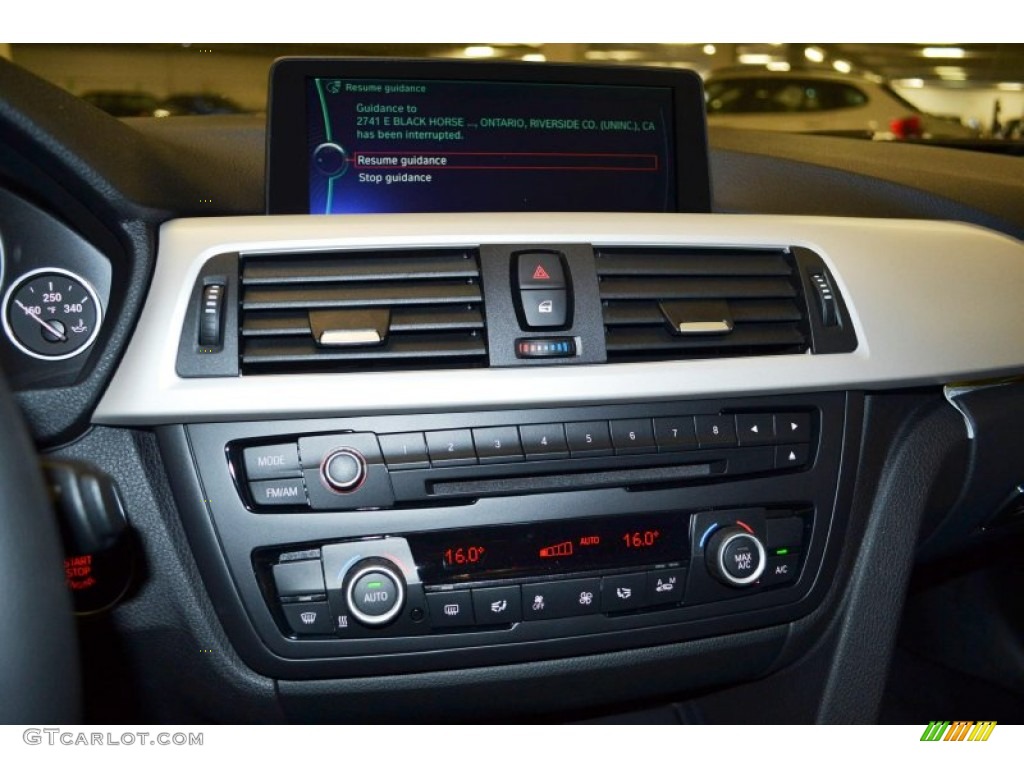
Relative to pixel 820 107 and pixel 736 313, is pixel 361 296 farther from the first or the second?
pixel 820 107

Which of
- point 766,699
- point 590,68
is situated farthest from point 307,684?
point 590,68

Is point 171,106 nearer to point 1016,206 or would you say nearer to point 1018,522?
point 1016,206

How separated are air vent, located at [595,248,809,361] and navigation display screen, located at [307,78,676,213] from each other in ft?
0.50

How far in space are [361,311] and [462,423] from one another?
15 cm

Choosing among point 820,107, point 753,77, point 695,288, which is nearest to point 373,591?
point 695,288

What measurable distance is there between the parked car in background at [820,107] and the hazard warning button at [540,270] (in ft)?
1.88

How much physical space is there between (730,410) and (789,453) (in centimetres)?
10

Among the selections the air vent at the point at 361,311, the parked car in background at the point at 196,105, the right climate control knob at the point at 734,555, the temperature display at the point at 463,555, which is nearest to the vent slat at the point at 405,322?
the air vent at the point at 361,311

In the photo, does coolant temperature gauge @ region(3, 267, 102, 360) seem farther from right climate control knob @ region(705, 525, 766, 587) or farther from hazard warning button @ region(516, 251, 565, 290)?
right climate control knob @ region(705, 525, 766, 587)

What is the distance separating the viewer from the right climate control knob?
114cm

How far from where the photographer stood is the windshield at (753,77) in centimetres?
119

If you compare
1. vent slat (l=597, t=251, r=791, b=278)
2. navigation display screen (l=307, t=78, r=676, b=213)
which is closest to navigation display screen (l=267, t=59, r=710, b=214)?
navigation display screen (l=307, t=78, r=676, b=213)

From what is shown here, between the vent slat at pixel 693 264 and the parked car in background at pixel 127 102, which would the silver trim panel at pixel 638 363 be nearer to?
the vent slat at pixel 693 264

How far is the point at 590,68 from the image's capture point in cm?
120
